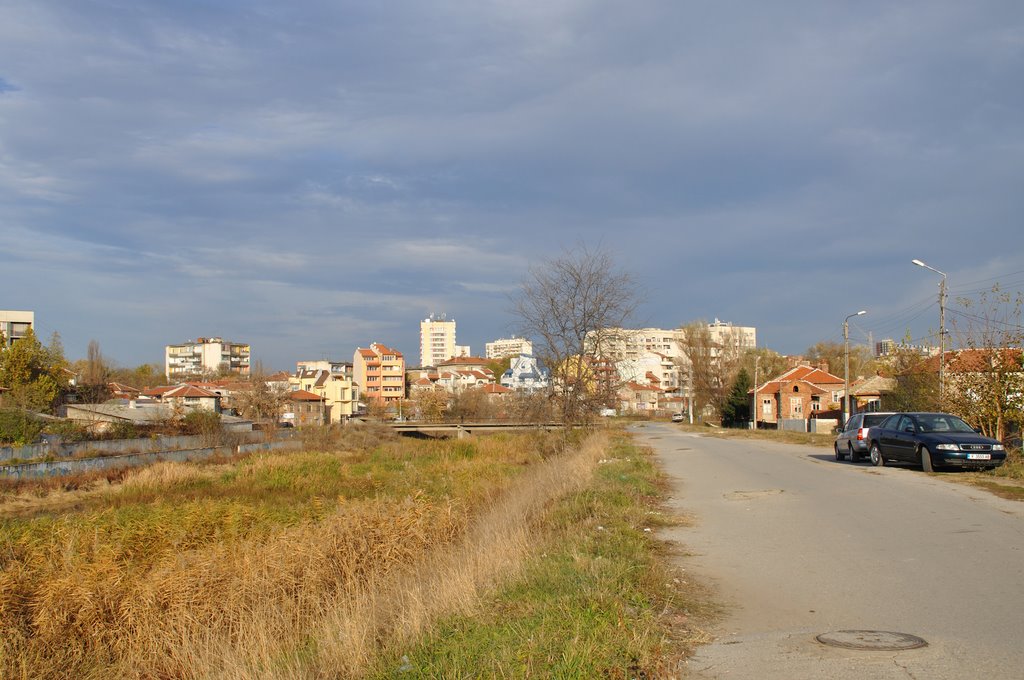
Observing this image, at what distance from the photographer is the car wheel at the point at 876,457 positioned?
22.1 m

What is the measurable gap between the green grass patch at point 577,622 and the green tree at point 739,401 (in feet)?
263

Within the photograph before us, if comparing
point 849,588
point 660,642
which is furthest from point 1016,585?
point 660,642

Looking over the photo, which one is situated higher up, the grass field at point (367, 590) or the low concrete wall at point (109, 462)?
the grass field at point (367, 590)

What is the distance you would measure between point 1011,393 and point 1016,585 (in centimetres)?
1847

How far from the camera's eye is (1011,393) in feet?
76.6

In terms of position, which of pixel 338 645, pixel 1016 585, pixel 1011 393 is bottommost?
pixel 338 645

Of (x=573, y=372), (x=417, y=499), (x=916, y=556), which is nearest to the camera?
(x=916, y=556)

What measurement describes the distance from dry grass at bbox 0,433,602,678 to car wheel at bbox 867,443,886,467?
8.05 meters

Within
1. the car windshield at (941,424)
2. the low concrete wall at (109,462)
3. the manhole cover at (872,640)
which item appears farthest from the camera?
the low concrete wall at (109,462)

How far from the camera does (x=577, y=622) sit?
242 inches

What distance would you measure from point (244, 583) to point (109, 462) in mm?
34684

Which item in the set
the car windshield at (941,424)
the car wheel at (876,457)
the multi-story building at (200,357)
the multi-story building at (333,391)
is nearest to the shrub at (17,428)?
the car wheel at (876,457)

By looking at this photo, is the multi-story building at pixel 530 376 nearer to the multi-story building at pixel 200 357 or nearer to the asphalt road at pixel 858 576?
the asphalt road at pixel 858 576

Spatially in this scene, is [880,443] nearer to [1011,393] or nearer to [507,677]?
[1011,393]
